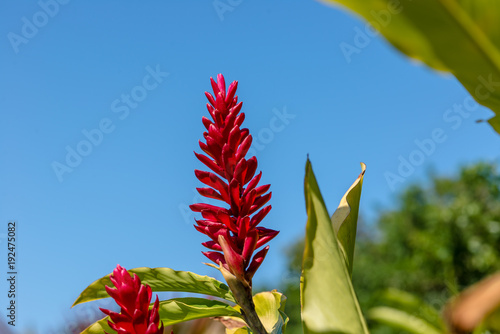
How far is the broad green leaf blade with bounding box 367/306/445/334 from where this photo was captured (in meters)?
0.46

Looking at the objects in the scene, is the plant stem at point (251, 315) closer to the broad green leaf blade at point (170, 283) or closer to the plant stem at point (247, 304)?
the plant stem at point (247, 304)

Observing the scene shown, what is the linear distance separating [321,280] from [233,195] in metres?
0.39

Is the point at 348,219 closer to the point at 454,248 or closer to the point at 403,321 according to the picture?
the point at 403,321

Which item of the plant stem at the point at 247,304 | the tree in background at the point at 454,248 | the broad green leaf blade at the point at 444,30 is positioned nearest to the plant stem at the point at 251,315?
the plant stem at the point at 247,304

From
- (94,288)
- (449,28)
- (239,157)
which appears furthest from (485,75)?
(94,288)

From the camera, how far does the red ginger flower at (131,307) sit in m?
0.81

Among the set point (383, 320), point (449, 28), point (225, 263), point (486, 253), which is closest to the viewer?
point (383, 320)

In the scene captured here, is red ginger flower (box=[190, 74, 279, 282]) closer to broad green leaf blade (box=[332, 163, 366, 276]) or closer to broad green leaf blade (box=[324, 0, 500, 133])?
broad green leaf blade (box=[332, 163, 366, 276])

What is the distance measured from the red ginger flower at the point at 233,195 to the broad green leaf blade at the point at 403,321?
1.45 ft

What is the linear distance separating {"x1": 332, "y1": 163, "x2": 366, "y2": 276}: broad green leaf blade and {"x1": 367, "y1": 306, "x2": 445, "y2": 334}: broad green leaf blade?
0.30 metres

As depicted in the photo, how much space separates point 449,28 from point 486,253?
1169 centimetres

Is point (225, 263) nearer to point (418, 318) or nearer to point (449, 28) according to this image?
point (418, 318)

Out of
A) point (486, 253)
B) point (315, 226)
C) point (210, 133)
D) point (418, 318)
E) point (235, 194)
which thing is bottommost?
point (486, 253)

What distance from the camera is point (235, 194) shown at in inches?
37.5
